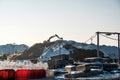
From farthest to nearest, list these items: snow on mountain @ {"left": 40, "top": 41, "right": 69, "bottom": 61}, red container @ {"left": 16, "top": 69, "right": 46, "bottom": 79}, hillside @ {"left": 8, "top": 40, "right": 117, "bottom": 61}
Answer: hillside @ {"left": 8, "top": 40, "right": 117, "bottom": 61} → snow on mountain @ {"left": 40, "top": 41, "right": 69, "bottom": 61} → red container @ {"left": 16, "top": 69, "right": 46, "bottom": 79}

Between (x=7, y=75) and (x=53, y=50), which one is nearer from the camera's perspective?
(x=7, y=75)

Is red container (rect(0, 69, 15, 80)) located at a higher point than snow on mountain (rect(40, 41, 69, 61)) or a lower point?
lower

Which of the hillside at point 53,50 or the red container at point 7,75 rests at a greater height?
the hillside at point 53,50

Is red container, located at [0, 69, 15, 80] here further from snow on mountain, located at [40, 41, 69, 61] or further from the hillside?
snow on mountain, located at [40, 41, 69, 61]

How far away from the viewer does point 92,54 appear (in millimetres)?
79688

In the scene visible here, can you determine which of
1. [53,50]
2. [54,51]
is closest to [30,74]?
[54,51]

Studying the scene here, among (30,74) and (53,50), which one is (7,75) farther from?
(53,50)

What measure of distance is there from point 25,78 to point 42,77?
94cm

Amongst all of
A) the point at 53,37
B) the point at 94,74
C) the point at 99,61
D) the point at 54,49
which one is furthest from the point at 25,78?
the point at 54,49

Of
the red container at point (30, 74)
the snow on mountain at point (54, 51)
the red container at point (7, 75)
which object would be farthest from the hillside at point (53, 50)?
the red container at point (7, 75)

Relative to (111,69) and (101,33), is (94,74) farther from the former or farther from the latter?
(101,33)

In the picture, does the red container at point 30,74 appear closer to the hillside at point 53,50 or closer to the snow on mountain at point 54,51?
the hillside at point 53,50

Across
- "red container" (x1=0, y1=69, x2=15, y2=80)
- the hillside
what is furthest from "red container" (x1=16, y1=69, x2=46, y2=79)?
the hillside

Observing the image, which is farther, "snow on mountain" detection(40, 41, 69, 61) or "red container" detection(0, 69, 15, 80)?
"snow on mountain" detection(40, 41, 69, 61)
